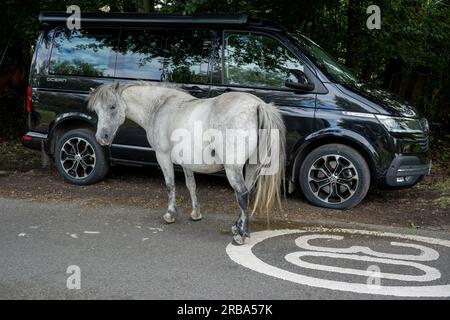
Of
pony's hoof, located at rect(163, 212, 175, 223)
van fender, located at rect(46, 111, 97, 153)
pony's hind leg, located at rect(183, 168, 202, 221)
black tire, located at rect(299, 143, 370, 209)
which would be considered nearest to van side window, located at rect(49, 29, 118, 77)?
van fender, located at rect(46, 111, 97, 153)

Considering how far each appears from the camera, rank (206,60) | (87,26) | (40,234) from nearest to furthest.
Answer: (40,234) < (206,60) < (87,26)

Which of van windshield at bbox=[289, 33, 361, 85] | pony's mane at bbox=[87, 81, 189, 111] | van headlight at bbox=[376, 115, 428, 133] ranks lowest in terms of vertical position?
van headlight at bbox=[376, 115, 428, 133]

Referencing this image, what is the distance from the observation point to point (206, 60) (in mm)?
7207

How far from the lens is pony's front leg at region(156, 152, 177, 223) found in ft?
19.3

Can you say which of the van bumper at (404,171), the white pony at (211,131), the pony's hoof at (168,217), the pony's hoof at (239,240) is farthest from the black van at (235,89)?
the pony's hoof at (239,240)

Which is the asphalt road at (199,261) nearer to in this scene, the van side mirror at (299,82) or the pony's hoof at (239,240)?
the pony's hoof at (239,240)

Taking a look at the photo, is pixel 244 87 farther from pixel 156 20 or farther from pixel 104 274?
pixel 104 274

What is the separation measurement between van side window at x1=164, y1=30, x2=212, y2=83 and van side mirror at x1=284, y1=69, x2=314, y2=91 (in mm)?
1161

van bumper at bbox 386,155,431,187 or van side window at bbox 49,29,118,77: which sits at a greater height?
van side window at bbox 49,29,118,77

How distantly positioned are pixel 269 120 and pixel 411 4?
19.2 feet

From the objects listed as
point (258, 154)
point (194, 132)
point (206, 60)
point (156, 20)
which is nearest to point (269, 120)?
point (258, 154)

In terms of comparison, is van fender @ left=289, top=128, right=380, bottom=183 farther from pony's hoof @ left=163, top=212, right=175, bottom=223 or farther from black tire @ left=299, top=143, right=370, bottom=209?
pony's hoof @ left=163, top=212, right=175, bottom=223

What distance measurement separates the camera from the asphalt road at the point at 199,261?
413cm

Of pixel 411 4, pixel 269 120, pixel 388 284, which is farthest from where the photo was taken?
pixel 411 4
